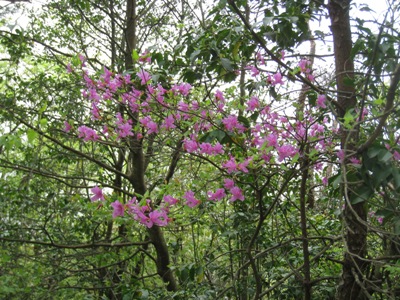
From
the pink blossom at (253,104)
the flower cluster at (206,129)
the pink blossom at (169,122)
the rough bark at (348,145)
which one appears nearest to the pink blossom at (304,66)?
the flower cluster at (206,129)

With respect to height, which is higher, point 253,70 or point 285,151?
point 253,70

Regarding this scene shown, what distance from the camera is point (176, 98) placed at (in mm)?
2139

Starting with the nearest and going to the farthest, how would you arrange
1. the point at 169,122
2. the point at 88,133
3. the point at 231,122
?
the point at 231,122 → the point at 169,122 → the point at 88,133

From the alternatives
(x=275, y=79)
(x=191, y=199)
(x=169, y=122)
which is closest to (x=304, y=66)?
(x=275, y=79)

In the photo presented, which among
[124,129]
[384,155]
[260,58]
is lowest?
[384,155]

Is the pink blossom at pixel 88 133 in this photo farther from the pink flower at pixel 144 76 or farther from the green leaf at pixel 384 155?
the green leaf at pixel 384 155

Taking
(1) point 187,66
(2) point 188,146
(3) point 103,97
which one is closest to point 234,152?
(2) point 188,146

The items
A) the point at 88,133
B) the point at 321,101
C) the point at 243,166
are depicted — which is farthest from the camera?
the point at 88,133

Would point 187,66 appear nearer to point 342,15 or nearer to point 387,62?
point 342,15

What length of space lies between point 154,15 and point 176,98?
7.86 ft

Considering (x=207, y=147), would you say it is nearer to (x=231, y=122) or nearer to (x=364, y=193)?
(x=231, y=122)

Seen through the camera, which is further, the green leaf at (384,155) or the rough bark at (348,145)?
the rough bark at (348,145)

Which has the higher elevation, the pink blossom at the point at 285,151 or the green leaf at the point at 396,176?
the pink blossom at the point at 285,151

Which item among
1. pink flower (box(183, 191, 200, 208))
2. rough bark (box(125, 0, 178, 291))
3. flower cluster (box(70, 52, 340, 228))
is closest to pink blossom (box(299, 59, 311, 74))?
flower cluster (box(70, 52, 340, 228))
